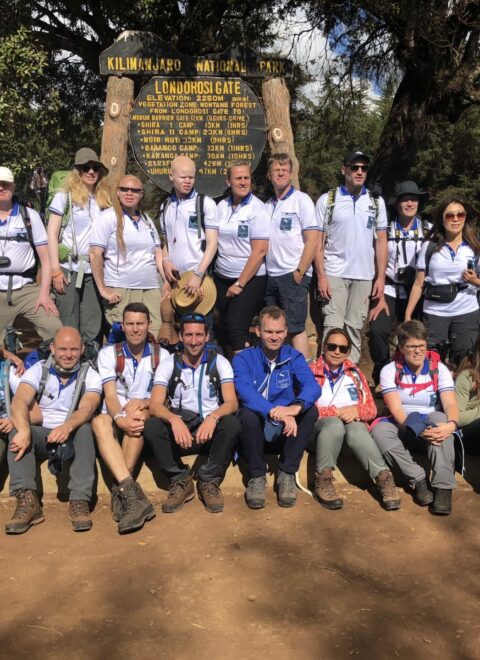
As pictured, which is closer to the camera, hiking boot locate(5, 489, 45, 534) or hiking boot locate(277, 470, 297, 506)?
hiking boot locate(5, 489, 45, 534)

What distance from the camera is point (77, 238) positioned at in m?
5.63

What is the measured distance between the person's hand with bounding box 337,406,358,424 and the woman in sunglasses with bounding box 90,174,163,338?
167 cm

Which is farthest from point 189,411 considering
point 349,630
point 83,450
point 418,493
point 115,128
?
point 115,128

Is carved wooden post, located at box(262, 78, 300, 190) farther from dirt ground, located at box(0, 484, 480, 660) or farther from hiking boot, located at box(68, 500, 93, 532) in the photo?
hiking boot, located at box(68, 500, 93, 532)

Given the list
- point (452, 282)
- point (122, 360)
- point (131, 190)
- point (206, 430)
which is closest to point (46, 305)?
point (122, 360)

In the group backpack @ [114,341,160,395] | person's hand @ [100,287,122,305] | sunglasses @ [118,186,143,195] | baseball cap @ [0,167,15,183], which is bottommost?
backpack @ [114,341,160,395]

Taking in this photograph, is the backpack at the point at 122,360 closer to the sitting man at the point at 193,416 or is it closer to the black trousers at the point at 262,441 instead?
the sitting man at the point at 193,416

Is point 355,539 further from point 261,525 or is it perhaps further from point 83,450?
point 83,450

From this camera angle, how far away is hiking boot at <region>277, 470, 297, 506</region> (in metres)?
4.68

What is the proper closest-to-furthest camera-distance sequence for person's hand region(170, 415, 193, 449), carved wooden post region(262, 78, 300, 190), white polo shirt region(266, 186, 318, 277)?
person's hand region(170, 415, 193, 449)
white polo shirt region(266, 186, 318, 277)
carved wooden post region(262, 78, 300, 190)

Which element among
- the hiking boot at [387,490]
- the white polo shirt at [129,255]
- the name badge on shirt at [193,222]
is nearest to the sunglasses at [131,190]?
the white polo shirt at [129,255]

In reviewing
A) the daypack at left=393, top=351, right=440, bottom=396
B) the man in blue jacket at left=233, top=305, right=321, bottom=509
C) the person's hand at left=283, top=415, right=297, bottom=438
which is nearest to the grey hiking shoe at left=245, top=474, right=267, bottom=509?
the man in blue jacket at left=233, top=305, right=321, bottom=509

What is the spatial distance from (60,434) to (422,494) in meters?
2.46

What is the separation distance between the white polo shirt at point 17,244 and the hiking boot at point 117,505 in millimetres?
1919
